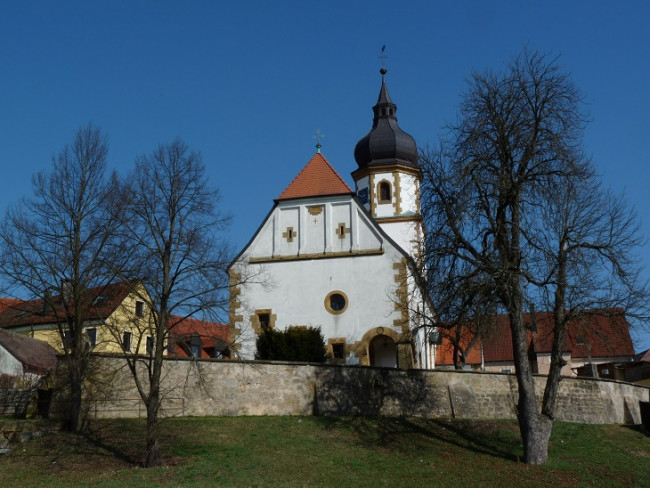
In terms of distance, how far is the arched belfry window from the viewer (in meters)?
38.2

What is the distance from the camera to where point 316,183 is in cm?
3167

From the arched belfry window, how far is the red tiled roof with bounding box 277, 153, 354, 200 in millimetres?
6169

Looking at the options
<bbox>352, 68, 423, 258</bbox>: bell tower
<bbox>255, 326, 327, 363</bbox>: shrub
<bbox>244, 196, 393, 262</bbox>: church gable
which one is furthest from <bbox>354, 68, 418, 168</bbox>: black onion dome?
<bbox>255, 326, 327, 363</bbox>: shrub

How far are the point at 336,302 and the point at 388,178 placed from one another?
35.7ft

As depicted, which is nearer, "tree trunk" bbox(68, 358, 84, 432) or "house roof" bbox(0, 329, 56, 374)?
"tree trunk" bbox(68, 358, 84, 432)

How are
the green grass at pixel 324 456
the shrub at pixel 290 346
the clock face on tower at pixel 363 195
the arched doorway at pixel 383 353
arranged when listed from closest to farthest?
the green grass at pixel 324 456 → the shrub at pixel 290 346 → the arched doorway at pixel 383 353 → the clock face on tower at pixel 363 195

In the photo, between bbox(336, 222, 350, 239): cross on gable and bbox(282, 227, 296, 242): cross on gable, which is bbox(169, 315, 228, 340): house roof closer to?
bbox(282, 227, 296, 242): cross on gable

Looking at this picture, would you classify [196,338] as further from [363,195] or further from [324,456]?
[324,456]

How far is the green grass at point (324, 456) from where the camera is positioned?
16312 millimetres

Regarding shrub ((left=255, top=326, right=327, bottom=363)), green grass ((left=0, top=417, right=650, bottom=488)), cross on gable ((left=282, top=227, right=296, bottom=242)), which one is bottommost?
green grass ((left=0, top=417, right=650, bottom=488))

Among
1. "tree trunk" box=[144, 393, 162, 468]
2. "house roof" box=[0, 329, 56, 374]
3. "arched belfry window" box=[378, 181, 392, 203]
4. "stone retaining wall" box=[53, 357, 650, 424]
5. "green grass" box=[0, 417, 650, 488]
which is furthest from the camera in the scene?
"arched belfry window" box=[378, 181, 392, 203]

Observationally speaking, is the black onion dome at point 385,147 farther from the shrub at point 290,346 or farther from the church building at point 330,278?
the shrub at point 290,346

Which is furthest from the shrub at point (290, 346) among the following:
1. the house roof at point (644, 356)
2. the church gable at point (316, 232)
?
the house roof at point (644, 356)

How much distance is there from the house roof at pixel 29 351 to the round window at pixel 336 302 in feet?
41.7
